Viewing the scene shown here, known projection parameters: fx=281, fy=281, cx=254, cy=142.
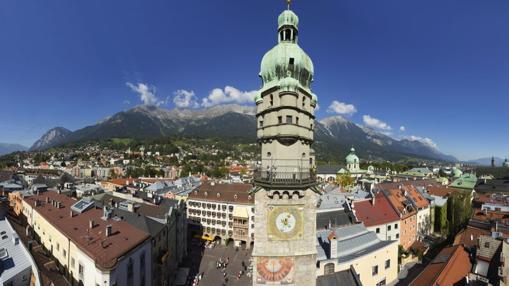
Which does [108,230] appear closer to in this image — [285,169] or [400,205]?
[285,169]

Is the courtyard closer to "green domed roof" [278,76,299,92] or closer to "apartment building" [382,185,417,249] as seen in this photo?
"apartment building" [382,185,417,249]

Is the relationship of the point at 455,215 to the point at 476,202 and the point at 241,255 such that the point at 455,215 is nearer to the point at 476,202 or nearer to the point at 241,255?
the point at 476,202

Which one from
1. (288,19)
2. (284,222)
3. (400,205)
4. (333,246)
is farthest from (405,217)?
(288,19)

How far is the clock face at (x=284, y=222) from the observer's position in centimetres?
1859

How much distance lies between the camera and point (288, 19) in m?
18.3

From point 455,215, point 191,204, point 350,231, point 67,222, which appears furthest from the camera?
point 191,204

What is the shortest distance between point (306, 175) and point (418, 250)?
38.2m

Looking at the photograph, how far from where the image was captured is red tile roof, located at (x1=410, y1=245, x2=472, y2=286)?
24.2m

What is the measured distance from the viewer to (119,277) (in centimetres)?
2425

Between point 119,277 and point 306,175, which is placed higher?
point 306,175

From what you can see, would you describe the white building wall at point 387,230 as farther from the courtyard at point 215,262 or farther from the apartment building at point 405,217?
the courtyard at point 215,262

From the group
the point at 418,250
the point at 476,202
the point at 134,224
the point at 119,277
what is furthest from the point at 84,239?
the point at 476,202

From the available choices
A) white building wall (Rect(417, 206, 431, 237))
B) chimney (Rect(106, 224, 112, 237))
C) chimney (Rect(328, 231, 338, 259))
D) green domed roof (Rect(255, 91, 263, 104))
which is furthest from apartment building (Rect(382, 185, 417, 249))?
chimney (Rect(106, 224, 112, 237))

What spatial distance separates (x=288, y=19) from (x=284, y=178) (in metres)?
10.3
